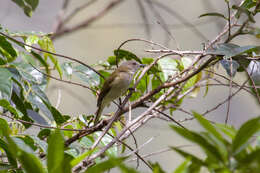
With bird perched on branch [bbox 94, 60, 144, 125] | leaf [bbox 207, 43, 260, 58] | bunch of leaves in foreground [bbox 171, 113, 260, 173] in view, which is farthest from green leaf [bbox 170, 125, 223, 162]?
bird perched on branch [bbox 94, 60, 144, 125]

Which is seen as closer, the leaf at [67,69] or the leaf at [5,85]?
the leaf at [5,85]

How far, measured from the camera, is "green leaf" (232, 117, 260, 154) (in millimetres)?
667

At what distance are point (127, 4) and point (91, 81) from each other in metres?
3.68

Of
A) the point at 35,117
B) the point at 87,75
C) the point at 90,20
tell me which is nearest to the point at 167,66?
the point at 87,75

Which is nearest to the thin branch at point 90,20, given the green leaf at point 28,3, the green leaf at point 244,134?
the green leaf at point 28,3

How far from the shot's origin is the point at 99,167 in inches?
27.5

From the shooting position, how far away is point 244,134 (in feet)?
2.26

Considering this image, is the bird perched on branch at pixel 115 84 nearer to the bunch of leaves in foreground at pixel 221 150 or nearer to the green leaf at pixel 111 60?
the green leaf at pixel 111 60

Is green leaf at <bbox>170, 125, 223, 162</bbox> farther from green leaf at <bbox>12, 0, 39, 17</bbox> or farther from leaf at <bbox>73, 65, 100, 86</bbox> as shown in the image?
leaf at <bbox>73, 65, 100, 86</bbox>

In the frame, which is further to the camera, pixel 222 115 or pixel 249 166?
pixel 222 115

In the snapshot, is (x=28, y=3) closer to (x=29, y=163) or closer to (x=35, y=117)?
(x=35, y=117)

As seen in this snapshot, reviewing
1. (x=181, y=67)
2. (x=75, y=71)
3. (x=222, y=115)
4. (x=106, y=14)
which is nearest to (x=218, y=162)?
(x=181, y=67)

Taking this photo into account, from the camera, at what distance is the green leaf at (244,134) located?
667 mm

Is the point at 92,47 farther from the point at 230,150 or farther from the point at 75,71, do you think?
the point at 230,150
